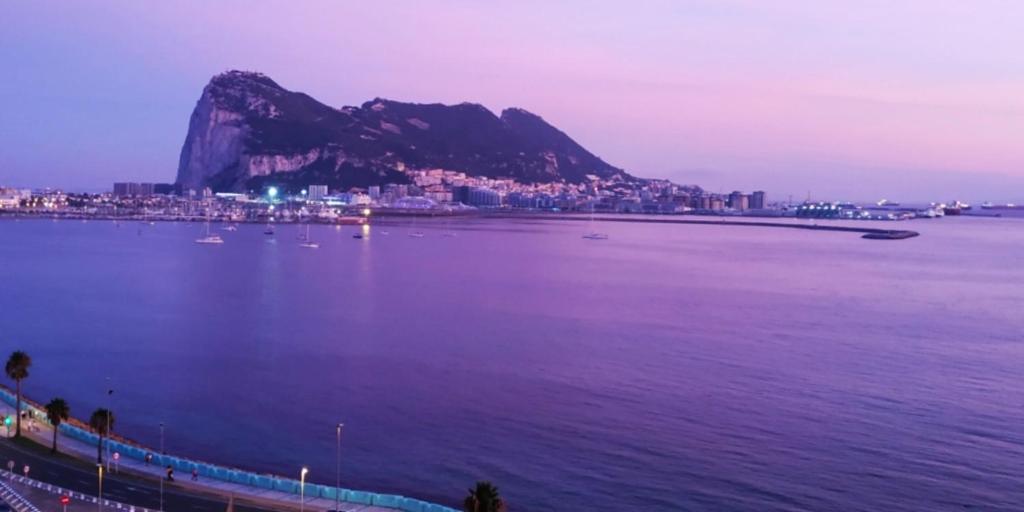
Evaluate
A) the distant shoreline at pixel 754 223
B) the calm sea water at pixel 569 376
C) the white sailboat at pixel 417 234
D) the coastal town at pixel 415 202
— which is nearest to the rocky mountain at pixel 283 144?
the coastal town at pixel 415 202

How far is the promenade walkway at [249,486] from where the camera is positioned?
12484 millimetres

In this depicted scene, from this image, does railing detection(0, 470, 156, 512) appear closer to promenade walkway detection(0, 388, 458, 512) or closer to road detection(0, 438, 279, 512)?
road detection(0, 438, 279, 512)

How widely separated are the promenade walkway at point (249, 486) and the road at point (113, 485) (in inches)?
7.7

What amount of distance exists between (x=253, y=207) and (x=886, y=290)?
308ft

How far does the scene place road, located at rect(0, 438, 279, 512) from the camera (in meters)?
12.4

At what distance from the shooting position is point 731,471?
1552cm

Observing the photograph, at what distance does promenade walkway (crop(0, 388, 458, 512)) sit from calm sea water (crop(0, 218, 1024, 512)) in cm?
189

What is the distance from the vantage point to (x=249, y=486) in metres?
13.3

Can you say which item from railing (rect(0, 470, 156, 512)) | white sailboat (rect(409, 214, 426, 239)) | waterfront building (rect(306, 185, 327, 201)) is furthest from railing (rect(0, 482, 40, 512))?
waterfront building (rect(306, 185, 327, 201))

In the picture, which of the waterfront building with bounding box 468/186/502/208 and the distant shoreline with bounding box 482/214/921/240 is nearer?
the distant shoreline with bounding box 482/214/921/240

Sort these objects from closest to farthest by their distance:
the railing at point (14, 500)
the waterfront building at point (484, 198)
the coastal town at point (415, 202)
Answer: the railing at point (14, 500), the coastal town at point (415, 202), the waterfront building at point (484, 198)

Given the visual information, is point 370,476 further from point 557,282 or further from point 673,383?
point 557,282

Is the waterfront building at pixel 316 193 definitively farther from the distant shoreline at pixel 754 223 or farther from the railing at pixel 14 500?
the railing at pixel 14 500

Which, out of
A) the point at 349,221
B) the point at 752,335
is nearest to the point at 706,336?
the point at 752,335
